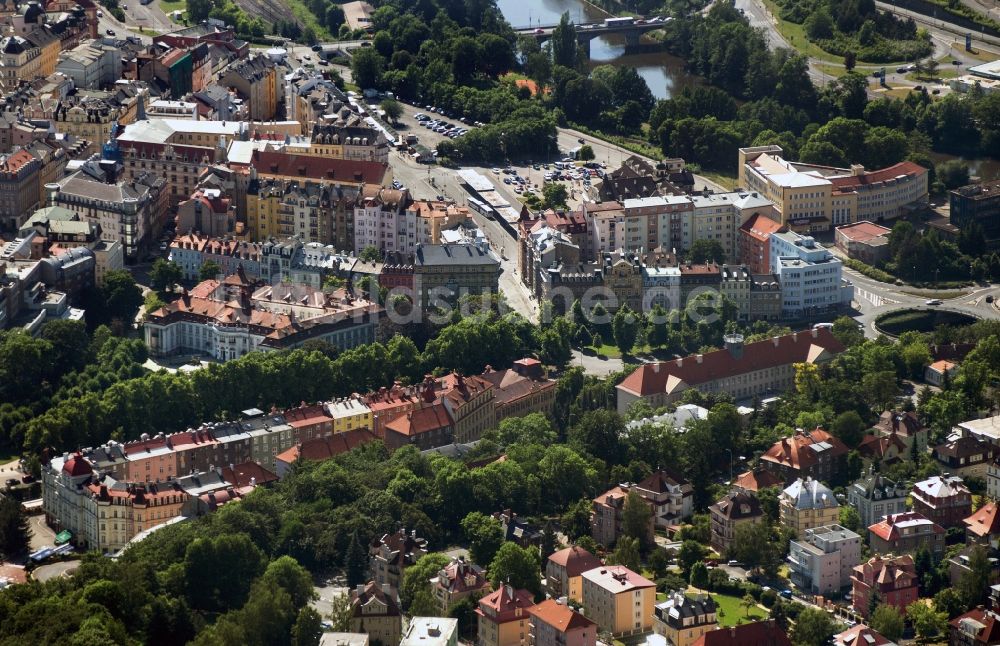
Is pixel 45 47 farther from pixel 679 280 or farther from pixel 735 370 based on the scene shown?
pixel 735 370

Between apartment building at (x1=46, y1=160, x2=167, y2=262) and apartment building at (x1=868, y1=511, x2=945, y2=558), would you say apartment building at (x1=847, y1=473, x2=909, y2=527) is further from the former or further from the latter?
apartment building at (x1=46, y1=160, x2=167, y2=262)

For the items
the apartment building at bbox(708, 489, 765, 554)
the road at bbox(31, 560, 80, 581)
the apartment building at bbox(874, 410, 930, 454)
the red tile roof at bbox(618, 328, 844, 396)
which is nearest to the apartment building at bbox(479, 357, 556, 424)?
the red tile roof at bbox(618, 328, 844, 396)

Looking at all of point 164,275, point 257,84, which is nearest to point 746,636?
point 164,275

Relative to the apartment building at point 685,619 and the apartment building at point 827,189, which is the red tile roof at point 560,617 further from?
the apartment building at point 827,189

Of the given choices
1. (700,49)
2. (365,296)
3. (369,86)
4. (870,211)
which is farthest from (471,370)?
(700,49)

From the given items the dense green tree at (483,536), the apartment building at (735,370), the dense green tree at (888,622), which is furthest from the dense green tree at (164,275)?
the dense green tree at (888,622)

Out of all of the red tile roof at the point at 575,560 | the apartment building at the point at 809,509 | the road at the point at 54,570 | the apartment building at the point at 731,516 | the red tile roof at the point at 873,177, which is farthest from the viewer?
the red tile roof at the point at 873,177
